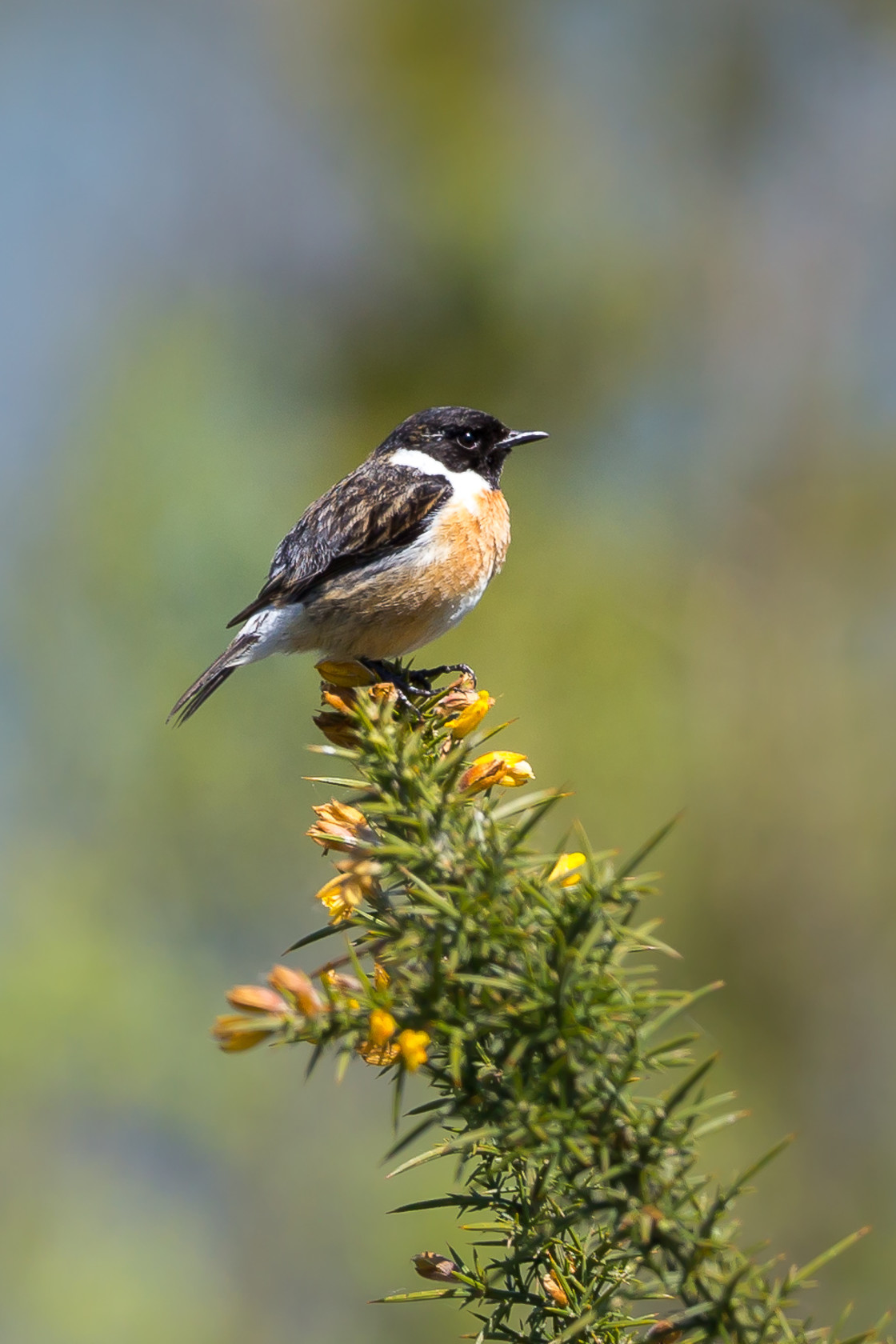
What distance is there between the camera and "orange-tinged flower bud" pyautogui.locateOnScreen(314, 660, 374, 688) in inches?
103

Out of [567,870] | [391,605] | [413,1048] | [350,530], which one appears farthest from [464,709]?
[350,530]

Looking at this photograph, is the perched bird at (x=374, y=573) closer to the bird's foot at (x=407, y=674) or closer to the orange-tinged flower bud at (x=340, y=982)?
the bird's foot at (x=407, y=674)

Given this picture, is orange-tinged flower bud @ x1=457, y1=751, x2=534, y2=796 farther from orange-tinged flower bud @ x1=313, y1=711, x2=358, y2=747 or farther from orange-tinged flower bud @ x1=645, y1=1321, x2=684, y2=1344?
orange-tinged flower bud @ x1=645, y1=1321, x2=684, y2=1344

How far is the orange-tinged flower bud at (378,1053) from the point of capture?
1095 millimetres

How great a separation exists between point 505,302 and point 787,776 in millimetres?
3276

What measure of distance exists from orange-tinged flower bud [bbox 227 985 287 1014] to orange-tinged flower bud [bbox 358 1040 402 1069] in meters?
0.09

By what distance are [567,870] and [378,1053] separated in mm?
307

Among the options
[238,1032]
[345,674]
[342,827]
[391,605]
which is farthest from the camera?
[391,605]

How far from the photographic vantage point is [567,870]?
1.36 metres

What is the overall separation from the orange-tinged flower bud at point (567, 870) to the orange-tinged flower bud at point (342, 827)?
27cm

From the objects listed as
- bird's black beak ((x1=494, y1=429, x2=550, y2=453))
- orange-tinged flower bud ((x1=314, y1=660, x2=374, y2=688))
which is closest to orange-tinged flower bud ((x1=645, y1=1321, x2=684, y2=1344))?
orange-tinged flower bud ((x1=314, y1=660, x2=374, y2=688))

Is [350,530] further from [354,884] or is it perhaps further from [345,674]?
[354,884]

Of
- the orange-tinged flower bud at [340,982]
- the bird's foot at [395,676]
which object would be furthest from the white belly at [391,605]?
the orange-tinged flower bud at [340,982]

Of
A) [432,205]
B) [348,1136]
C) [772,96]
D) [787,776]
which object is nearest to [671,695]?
[787,776]
